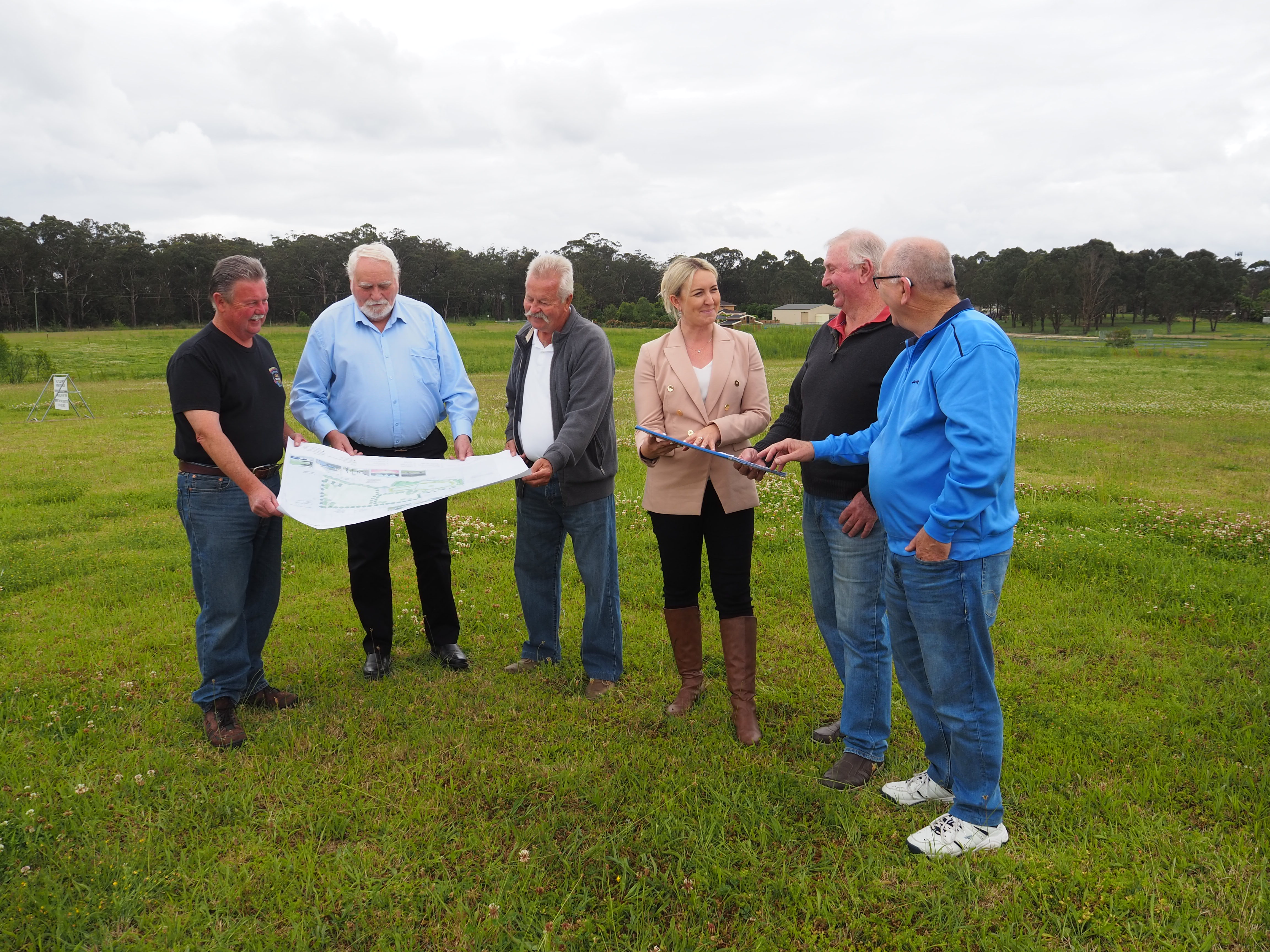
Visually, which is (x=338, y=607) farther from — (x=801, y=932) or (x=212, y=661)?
(x=801, y=932)

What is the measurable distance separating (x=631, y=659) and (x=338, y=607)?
2.59m

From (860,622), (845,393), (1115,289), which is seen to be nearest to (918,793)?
(860,622)

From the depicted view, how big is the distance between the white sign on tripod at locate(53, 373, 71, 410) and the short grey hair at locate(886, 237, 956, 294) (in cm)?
2104

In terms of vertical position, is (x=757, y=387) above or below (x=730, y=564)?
above

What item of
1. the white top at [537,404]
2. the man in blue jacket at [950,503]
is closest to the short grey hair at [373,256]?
the white top at [537,404]

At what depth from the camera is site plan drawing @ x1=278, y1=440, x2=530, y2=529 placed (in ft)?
12.5

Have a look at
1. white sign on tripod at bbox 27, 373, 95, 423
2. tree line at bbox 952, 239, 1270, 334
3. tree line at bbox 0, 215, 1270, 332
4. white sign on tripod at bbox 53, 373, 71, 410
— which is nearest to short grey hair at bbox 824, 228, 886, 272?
white sign on tripod at bbox 27, 373, 95, 423

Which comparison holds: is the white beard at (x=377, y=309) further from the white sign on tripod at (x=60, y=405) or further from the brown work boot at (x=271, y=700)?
the white sign on tripod at (x=60, y=405)

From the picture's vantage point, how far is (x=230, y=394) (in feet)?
13.5

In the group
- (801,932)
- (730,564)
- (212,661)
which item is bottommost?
(801,932)

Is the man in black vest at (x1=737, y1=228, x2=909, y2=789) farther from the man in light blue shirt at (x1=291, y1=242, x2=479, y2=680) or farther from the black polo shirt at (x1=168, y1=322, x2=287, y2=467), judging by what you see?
the black polo shirt at (x1=168, y1=322, x2=287, y2=467)

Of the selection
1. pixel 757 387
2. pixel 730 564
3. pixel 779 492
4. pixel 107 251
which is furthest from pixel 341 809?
pixel 107 251

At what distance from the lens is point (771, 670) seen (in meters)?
5.08

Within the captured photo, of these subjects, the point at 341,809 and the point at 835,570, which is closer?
the point at 341,809
